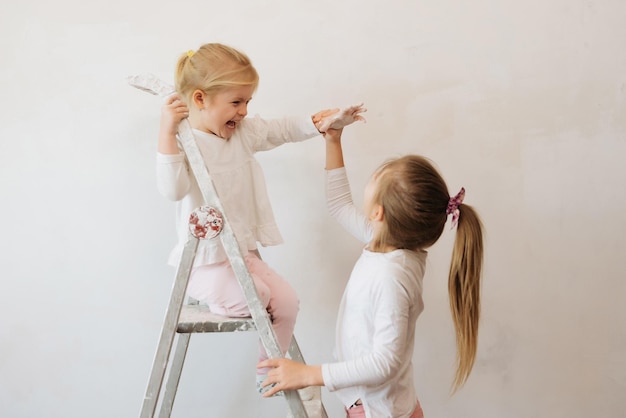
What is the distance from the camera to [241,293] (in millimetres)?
1414

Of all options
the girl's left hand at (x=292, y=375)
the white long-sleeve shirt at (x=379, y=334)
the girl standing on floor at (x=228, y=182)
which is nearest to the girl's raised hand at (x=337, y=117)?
the girl standing on floor at (x=228, y=182)

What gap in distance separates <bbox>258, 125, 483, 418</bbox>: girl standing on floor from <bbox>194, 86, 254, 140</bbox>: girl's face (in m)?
0.34

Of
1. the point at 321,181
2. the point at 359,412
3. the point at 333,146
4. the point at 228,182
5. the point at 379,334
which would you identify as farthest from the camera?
the point at 321,181

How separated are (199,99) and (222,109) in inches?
2.2

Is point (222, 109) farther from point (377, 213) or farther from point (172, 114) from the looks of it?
point (377, 213)

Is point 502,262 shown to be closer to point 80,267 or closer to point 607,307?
point 607,307

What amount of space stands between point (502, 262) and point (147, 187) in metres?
0.98

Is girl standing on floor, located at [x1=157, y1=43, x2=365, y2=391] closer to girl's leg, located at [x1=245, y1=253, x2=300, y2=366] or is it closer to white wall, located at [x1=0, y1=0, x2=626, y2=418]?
girl's leg, located at [x1=245, y1=253, x2=300, y2=366]

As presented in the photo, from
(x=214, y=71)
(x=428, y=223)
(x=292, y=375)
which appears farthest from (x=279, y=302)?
(x=214, y=71)

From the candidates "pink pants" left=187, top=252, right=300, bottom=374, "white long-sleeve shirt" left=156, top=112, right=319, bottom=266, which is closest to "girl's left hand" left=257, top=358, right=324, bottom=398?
"pink pants" left=187, top=252, right=300, bottom=374

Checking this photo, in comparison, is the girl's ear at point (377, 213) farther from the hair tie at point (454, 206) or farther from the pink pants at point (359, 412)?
the pink pants at point (359, 412)

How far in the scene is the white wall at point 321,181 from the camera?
1.78 meters

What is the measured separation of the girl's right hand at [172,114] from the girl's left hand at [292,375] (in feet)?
1.59

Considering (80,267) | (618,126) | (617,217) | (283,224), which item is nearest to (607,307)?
(617,217)
